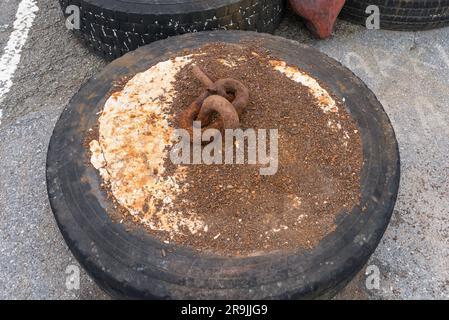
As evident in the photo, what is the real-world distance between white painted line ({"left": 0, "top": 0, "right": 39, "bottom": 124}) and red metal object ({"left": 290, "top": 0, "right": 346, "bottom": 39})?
2.13m

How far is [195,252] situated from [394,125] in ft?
6.04

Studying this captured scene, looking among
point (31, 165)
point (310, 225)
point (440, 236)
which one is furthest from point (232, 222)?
point (31, 165)

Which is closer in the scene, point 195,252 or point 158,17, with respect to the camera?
point 195,252

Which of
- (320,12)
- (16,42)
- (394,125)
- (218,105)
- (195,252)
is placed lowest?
(394,125)

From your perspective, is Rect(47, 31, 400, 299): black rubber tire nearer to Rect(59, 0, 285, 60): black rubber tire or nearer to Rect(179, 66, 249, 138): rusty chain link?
Rect(179, 66, 249, 138): rusty chain link

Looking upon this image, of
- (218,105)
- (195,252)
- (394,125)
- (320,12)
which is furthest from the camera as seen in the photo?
(320,12)

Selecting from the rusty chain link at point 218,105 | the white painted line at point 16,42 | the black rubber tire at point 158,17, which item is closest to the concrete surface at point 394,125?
the white painted line at point 16,42

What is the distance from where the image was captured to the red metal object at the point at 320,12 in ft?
10.9

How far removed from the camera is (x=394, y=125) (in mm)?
3080

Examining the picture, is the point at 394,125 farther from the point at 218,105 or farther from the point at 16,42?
the point at 16,42

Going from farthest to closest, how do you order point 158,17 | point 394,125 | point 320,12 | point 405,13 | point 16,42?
point 16,42 → point 405,13 → point 320,12 → point 394,125 → point 158,17

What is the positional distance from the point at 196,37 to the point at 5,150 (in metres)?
1.45

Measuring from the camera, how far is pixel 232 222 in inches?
76.5

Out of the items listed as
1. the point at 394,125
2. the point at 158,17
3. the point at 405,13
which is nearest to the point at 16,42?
the point at 158,17
